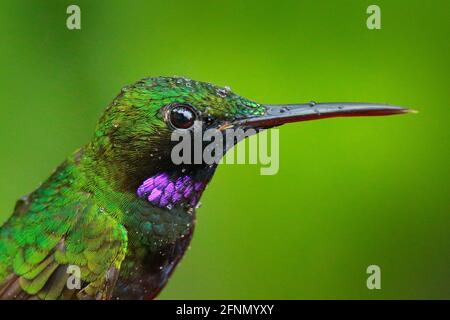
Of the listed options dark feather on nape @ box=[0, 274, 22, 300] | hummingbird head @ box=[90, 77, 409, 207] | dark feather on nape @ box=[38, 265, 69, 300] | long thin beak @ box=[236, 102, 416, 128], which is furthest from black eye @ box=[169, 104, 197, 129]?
dark feather on nape @ box=[0, 274, 22, 300]

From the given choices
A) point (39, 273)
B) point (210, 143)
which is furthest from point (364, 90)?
point (39, 273)

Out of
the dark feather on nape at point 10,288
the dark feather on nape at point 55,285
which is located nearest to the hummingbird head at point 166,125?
the dark feather on nape at point 55,285

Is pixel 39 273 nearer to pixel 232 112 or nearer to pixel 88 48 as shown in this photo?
pixel 232 112

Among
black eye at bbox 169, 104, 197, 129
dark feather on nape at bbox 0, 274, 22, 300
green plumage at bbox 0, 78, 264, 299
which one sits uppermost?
black eye at bbox 169, 104, 197, 129

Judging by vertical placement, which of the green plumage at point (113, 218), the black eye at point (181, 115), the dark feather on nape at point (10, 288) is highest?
the black eye at point (181, 115)

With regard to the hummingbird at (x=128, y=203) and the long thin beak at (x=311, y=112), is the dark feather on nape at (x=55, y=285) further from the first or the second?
the long thin beak at (x=311, y=112)

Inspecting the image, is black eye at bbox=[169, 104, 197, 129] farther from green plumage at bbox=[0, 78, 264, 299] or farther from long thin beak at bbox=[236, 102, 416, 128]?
long thin beak at bbox=[236, 102, 416, 128]

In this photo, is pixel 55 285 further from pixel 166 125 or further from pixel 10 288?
pixel 166 125

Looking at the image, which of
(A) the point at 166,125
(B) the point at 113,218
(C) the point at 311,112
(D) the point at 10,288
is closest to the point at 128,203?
(B) the point at 113,218

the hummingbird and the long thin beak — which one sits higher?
the long thin beak
